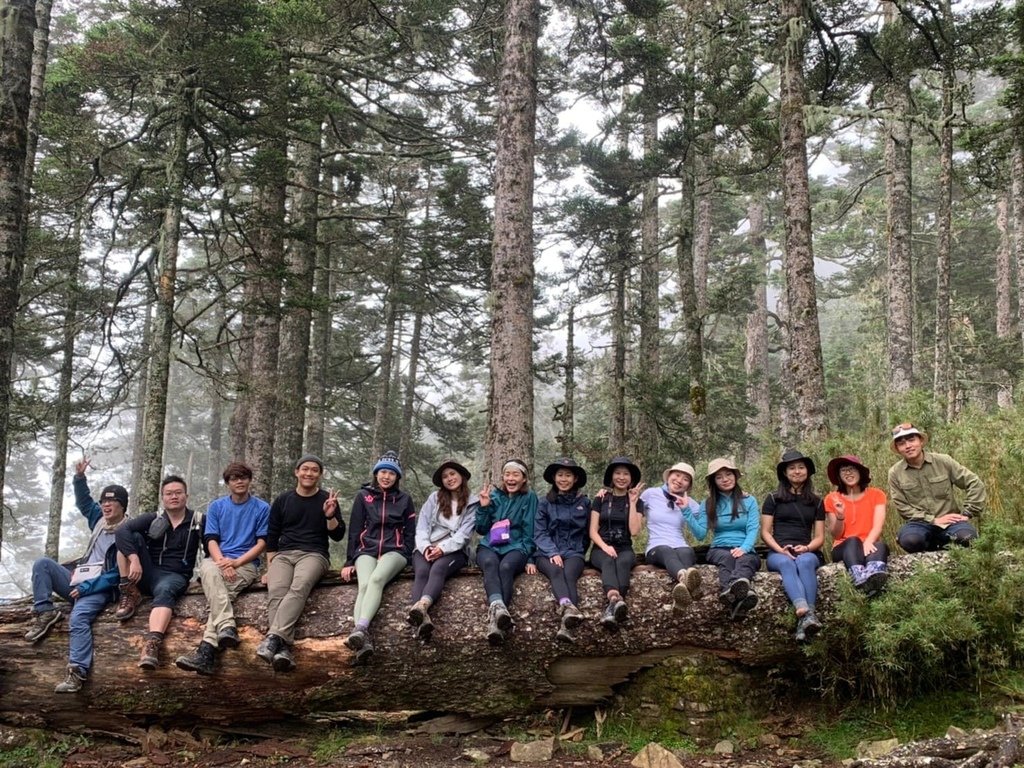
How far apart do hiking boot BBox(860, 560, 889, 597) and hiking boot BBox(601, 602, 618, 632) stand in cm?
234

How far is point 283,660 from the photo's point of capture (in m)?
6.20

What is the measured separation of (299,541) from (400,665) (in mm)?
1728

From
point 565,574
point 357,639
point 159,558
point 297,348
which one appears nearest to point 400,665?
point 357,639

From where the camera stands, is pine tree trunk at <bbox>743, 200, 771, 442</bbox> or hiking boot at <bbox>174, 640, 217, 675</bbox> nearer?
hiking boot at <bbox>174, 640, 217, 675</bbox>

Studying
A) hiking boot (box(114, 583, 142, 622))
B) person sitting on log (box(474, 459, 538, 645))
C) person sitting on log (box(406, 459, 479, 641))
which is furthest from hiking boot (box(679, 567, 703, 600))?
hiking boot (box(114, 583, 142, 622))

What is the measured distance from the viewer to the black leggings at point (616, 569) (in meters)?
6.52

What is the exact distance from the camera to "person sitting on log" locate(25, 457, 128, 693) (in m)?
6.59

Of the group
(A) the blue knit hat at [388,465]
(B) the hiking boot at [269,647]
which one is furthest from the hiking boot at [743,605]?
(B) the hiking boot at [269,647]

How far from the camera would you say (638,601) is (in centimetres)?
654

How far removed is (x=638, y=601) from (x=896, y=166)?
592 inches

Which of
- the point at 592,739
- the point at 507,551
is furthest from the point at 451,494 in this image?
the point at 592,739

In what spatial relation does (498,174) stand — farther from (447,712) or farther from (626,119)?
(626,119)

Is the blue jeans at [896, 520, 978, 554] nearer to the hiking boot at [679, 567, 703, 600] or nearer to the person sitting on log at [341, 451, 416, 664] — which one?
the hiking boot at [679, 567, 703, 600]

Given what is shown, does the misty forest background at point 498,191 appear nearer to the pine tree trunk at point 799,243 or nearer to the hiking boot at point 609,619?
the pine tree trunk at point 799,243
